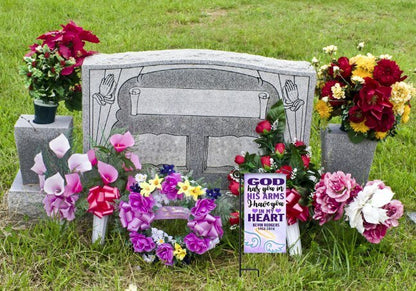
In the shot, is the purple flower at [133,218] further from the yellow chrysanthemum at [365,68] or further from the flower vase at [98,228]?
the yellow chrysanthemum at [365,68]

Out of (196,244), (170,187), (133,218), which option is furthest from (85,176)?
(196,244)

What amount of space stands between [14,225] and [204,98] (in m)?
1.30

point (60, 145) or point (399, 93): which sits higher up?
point (399, 93)

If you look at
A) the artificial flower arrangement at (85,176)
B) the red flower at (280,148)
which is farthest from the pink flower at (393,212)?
the artificial flower arrangement at (85,176)

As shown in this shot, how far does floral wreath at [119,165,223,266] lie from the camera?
2.89 m

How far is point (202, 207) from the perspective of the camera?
2.92m

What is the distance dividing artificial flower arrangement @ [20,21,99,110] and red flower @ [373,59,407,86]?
1.63 meters

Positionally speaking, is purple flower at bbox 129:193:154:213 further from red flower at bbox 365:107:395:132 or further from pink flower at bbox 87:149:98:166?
red flower at bbox 365:107:395:132

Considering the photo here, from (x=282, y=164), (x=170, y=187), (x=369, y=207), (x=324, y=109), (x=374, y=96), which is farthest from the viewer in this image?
(x=324, y=109)

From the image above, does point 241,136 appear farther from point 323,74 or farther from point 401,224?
point 401,224

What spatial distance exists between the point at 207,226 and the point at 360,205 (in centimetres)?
78

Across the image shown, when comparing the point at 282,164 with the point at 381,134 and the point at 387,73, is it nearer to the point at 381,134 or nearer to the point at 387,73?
the point at 381,134

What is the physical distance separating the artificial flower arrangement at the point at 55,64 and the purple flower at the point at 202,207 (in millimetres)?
1022

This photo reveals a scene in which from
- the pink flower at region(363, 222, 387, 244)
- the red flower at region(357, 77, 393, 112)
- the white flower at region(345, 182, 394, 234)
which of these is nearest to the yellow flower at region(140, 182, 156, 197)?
the white flower at region(345, 182, 394, 234)
